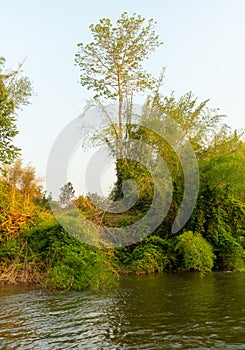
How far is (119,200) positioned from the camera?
1875 cm

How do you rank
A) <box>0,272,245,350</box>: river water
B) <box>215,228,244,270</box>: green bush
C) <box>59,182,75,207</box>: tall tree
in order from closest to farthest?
<box>0,272,245,350</box>: river water, <box>59,182,75,207</box>: tall tree, <box>215,228,244,270</box>: green bush

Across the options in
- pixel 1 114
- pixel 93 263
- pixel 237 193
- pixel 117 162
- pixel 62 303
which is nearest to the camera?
pixel 62 303

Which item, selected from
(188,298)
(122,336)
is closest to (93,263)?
(188,298)

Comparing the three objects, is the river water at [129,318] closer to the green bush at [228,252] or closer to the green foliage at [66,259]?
the green foliage at [66,259]

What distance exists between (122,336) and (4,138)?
9586 mm

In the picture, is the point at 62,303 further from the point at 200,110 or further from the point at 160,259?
the point at 200,110

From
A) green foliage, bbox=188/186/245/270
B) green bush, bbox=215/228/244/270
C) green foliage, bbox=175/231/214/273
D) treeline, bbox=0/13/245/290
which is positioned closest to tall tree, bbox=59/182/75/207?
treeline, bbox=0/13/245/290

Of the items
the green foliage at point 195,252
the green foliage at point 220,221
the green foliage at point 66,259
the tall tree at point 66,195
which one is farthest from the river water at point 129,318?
the green foliage at point 220,221

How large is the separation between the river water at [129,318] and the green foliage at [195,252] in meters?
3.02

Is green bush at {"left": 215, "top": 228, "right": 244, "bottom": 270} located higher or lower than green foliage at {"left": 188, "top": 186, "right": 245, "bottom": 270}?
lower

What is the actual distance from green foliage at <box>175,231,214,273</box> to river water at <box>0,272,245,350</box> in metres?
3.02

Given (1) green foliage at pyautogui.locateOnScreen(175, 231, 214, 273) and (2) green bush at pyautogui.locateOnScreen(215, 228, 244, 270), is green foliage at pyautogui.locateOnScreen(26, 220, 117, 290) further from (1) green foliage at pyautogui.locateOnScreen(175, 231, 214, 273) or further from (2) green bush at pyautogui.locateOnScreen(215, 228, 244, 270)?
(2) green bush at pyautogui.locateOnScreen(215, 228, 244, 270)

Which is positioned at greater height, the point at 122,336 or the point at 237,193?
the point at 237,193

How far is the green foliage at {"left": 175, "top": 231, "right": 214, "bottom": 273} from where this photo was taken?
16.2 metres
